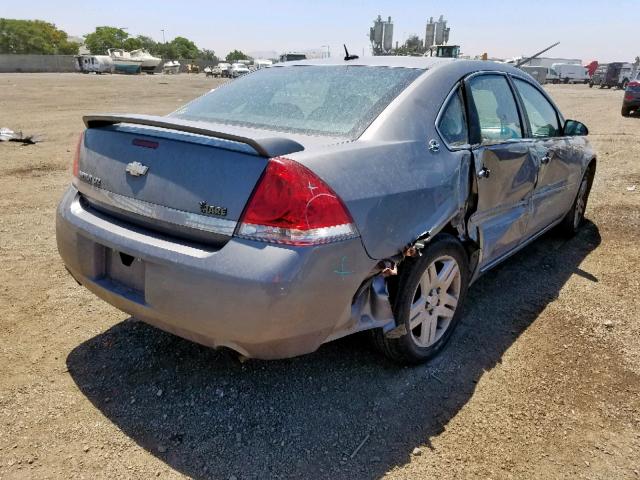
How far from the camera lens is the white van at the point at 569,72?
5647 cm

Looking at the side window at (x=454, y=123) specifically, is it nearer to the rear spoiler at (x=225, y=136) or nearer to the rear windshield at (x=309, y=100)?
the rear windshield at (x=309, y=100)

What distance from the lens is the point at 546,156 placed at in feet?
12.6

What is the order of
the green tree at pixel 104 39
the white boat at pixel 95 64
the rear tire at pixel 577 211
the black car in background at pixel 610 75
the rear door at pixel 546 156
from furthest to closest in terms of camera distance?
the green tree at pixel 104 39
the white boat at pixel 95 64
the black car in background at pixel 610 75
the rear tire at pixel 577 211
the rear door at pixel 546 156

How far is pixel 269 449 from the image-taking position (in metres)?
2.22

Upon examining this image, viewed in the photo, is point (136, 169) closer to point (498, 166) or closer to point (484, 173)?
point (484, 173)

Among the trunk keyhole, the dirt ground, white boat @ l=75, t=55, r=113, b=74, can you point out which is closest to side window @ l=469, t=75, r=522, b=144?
the dirt ground

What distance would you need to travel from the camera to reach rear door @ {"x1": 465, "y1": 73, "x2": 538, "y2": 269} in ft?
9.93

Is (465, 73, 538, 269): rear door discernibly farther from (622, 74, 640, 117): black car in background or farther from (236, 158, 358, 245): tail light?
(622, 74, 640, 117): black car in background

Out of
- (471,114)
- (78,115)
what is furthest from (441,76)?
(78,115)

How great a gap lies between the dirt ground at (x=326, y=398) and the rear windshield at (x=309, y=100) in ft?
4.22

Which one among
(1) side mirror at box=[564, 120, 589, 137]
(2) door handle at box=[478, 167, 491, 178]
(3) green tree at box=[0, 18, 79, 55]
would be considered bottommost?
(2) door handle at box=[478, 167, 491, 178]

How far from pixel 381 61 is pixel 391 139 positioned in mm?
949

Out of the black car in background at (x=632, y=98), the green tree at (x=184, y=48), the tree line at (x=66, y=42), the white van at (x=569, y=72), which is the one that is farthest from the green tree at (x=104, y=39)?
the black car in background at (x=632, y=98)

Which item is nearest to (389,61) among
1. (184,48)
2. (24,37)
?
(24,37)
